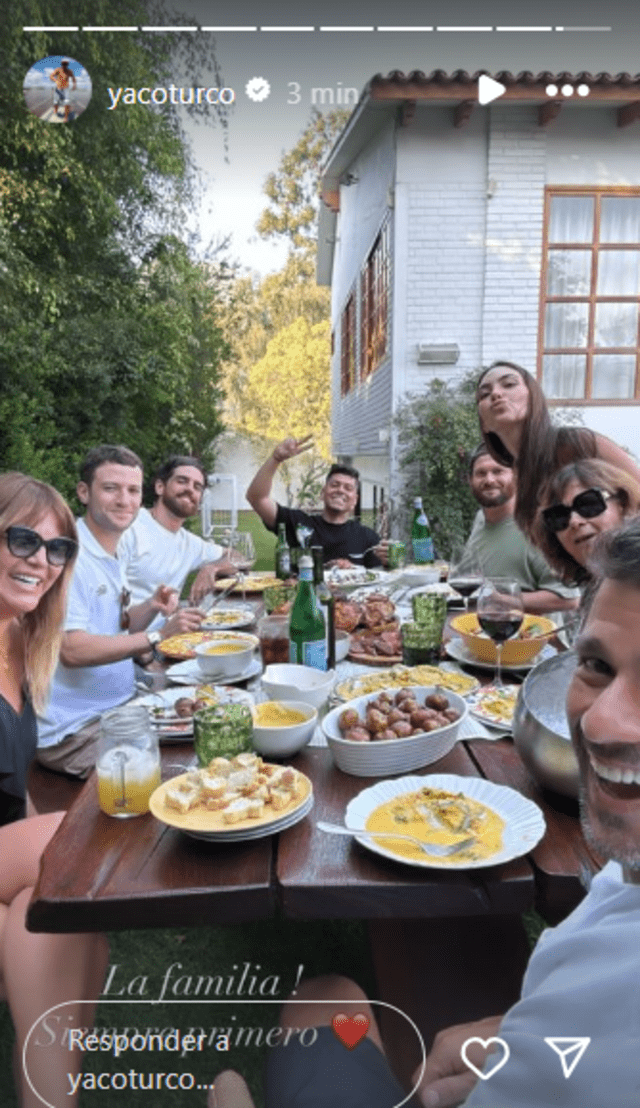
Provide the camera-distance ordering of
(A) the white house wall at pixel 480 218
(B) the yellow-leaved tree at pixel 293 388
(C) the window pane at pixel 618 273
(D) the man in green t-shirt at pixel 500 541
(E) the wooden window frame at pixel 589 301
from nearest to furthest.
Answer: (D) the man in green t-shirt at pixel 500 541, (A) the white house wall at pixel 480 218, (E) the wooden window frame at pixel 589 301, (C) the window pane at pixel 618 273, (B) the yellow-leaved tree at pixel 293 388

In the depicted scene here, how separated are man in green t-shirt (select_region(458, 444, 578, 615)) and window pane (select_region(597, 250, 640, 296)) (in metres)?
4.05

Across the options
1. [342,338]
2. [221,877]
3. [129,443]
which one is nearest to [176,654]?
[221,877]

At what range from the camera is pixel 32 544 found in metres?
1.50

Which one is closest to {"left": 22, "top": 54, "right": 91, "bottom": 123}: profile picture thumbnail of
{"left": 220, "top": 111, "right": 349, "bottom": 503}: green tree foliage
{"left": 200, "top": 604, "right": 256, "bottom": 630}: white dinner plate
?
{"left": 200, "top": 604, "right": 256, "bottom": 630}: white dinner plate

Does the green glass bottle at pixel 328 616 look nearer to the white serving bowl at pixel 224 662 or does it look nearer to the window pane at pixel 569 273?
the white serving bowl at pixel 224 662

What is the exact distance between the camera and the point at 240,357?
12836 millimetres

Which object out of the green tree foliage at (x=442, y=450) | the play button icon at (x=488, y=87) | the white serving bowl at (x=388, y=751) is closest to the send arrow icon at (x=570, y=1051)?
the white serving bowl at (x=388, y=751)

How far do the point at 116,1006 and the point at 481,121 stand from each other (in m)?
6.62

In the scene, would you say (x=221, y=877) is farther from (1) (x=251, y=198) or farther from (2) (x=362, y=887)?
(1) (x=251, y=198)

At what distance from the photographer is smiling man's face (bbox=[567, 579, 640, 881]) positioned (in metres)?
0.58

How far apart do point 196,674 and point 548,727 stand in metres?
0.99

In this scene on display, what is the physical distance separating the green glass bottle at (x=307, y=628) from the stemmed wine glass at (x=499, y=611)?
42 centimetres

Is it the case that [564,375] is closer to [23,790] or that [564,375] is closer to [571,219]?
[571,219]

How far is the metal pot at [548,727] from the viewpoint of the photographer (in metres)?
1.02
